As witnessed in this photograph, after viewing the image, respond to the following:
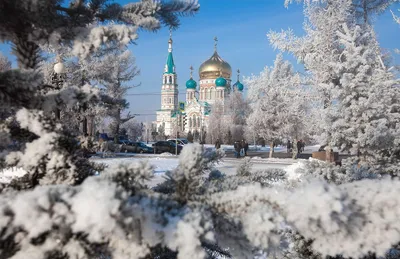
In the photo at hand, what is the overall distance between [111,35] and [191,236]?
0.85 meters

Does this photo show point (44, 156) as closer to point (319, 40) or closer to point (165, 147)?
point (319, 40)

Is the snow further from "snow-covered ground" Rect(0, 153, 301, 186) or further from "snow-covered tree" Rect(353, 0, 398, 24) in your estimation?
"snow-covered tree" Rect(353, 0, 398, 24)

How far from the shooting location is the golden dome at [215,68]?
68.9 metres

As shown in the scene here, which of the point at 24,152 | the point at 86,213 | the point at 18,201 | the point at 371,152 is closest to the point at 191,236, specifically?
the point at 86,213

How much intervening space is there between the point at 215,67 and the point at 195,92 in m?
9.51

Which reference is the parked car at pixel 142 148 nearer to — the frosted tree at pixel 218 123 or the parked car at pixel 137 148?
the parked car at pixel 137 148

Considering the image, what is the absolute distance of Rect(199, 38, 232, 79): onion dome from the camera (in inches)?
2712

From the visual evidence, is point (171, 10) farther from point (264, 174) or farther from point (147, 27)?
point (264, 174)

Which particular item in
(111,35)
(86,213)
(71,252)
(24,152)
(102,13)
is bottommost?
(71,252)

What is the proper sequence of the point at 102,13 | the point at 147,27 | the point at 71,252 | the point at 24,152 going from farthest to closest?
the point at 102,13, the point at 147,27, the point at 24,152, the point at 71,252

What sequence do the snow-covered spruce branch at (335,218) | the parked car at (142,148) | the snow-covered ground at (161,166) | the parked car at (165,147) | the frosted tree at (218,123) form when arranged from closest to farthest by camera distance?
the snow-covered spruce branch at (335,218) < the snow-covered ground at (161,166) < the parked car at (165,147) < the parked car at (142,148) < the frosted tree at (218,123)

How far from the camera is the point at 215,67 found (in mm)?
69125

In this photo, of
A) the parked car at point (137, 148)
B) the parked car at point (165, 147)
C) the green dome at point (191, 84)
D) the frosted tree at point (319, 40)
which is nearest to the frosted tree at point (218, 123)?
the parked car at point (165, 147)

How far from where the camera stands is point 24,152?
49.9 inches
